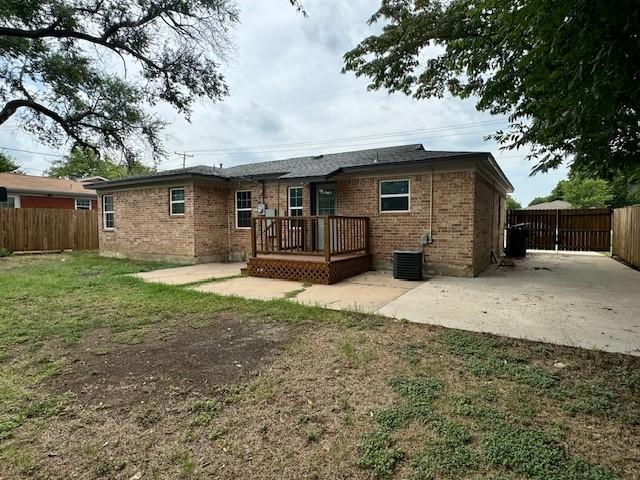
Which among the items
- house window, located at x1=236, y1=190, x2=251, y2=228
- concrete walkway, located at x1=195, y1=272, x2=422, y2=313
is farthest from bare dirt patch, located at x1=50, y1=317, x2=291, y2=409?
house window, located at x1=236, y1=190, x2=251, y2=228

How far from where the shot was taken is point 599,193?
32.1 metres

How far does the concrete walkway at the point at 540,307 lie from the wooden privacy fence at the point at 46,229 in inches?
635

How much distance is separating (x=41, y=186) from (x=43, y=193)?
25.9 inches

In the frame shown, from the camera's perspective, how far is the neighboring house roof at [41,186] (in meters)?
18.9

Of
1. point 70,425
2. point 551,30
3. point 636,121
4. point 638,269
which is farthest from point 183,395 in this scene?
point 638,269

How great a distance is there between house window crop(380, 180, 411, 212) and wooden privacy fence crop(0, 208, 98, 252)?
14378 mm

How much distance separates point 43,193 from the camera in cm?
1964

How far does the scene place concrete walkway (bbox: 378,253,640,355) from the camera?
13.8ft

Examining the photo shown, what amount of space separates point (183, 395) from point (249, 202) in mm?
Answer: 9793

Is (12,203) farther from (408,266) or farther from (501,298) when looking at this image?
(501,298)

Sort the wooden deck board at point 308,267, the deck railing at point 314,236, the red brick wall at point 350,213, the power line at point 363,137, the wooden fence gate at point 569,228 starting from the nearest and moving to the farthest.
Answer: the wooden deck board at point 308,267 → the deck railing at point 314,236 → the red brick wall at point 350,213 → the wooden fence gate at point 569,228 → the power line at point 363,137

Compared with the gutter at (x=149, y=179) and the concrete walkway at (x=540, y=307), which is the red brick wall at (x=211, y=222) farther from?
the concrete walkway at (x=540, y=307)

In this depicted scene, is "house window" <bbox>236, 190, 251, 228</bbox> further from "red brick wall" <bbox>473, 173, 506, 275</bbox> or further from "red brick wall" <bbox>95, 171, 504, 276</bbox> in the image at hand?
"red brick wall" <bbox>473, 173, 506, 275</bbox>

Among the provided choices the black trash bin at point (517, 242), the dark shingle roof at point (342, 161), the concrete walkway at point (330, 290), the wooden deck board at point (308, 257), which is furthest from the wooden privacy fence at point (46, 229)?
the black trash bin at point (517, 242)
